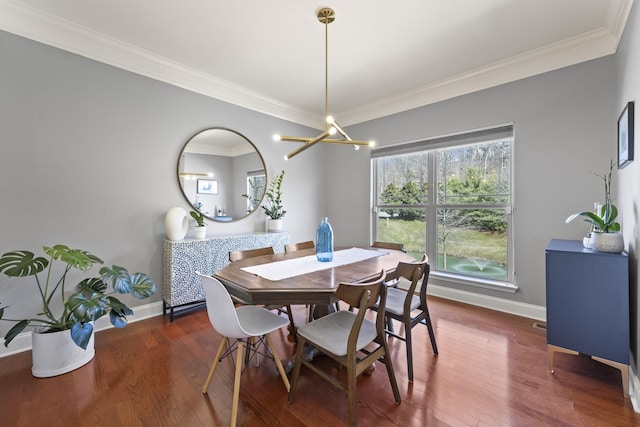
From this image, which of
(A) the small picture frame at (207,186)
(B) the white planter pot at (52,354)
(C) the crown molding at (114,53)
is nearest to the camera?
(B) the white planter pot at (52,354)

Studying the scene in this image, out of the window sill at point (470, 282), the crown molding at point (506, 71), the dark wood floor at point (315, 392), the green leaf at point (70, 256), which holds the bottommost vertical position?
the dark wood floor at point (315, 392)

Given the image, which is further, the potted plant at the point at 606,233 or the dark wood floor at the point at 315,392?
the potted plant at the point at 606,233

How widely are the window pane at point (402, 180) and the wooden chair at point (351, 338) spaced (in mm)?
2426

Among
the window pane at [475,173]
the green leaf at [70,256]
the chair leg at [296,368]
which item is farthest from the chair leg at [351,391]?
the window pane at [475,173]

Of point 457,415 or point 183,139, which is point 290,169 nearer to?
point 183,139

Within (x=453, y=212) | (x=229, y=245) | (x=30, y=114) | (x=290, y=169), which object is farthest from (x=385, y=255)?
(x=30, y=114)

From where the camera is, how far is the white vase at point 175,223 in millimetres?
2805

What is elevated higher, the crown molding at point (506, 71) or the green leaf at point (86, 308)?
the crown molding at point (506, 71)

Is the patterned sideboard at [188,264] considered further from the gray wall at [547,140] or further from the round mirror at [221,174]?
the gray wall at [547,140]

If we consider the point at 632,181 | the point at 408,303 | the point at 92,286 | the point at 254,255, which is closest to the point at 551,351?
the point at 408,303

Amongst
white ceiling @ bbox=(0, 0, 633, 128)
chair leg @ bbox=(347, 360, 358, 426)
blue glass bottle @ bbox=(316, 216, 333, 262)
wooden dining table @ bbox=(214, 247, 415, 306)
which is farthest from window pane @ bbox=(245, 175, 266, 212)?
chair leg @ bbox=(347, 360, 358, 426)

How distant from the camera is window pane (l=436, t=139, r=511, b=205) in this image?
3.08 m

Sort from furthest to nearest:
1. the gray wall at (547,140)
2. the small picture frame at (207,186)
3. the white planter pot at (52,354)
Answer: the small picture frame at (207,186) < the gray wall at (547,140) < the white planter pot at (52,354)

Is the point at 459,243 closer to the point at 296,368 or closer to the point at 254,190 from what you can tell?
→ the point at 296,368
